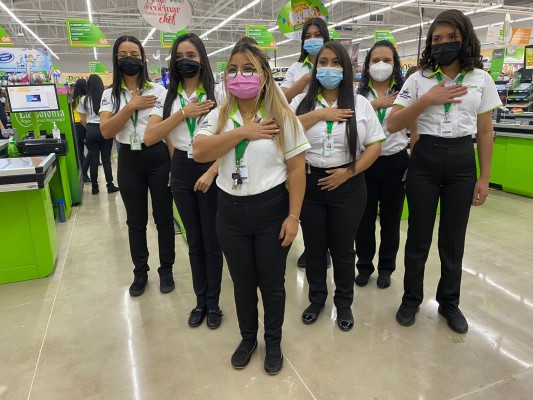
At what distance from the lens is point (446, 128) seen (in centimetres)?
203

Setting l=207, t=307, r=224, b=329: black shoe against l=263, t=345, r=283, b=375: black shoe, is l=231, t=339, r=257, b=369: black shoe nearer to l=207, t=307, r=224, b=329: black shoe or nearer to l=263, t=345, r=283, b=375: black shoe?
l=263, t=345, r=283, b=375: black shoe

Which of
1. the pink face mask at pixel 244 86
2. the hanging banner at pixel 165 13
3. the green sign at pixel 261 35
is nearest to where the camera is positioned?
the pink face mask at pixel 244 86

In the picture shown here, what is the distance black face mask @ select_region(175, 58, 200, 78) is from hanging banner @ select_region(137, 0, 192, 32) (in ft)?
10.1

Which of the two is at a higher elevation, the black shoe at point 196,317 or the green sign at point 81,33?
the green sign at point 81,33

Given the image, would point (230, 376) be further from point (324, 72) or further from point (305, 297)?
point (324, 72)

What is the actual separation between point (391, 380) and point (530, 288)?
1564 millimetres

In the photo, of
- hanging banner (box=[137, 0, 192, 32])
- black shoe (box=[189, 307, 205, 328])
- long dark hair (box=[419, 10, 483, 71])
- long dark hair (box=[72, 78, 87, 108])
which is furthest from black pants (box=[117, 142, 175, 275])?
long dark hair (box=[72, 78, 87, 108])

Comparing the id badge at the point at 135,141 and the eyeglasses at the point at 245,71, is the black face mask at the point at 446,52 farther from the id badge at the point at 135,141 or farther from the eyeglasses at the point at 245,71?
the id badge at the point at 135,141

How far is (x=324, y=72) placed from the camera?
2.00 metres

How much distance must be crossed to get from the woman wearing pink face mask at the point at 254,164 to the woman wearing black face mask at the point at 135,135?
0.83 meters

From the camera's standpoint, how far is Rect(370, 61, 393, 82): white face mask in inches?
98.9

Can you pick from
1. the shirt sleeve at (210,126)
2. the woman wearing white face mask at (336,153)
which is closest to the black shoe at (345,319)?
the woman wearing white face mask at (336,153)

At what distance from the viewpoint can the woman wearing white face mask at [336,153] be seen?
202 cm

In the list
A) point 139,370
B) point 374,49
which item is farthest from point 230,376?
point 374,49
